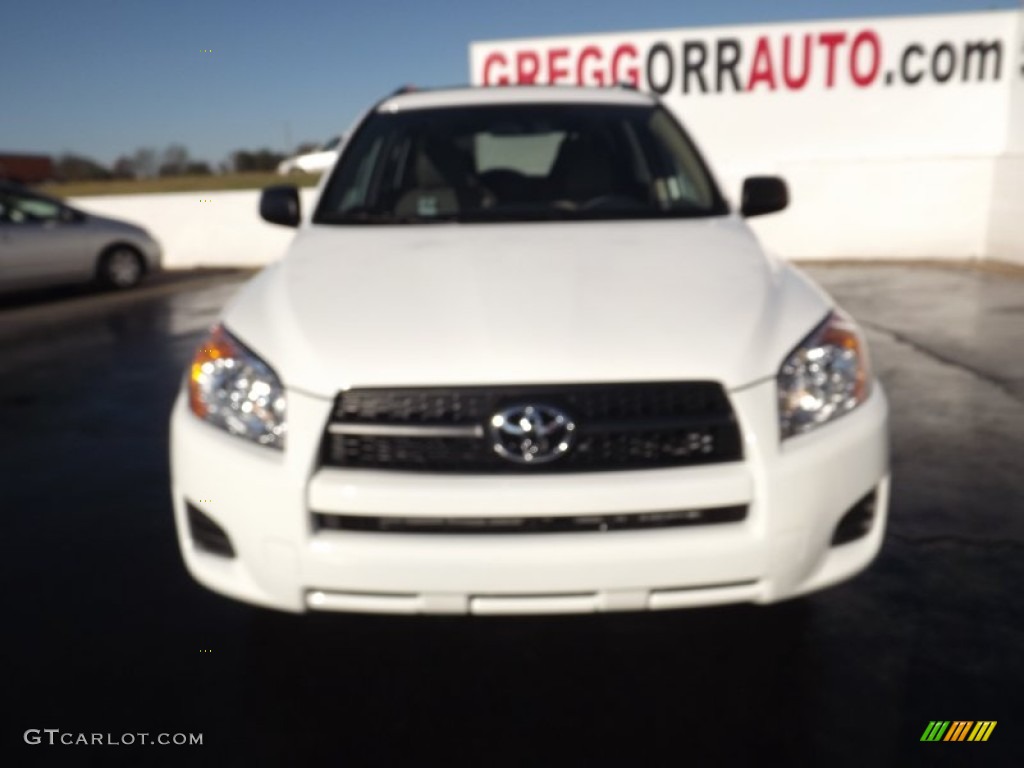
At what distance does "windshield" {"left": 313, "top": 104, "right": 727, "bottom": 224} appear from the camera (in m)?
3.52

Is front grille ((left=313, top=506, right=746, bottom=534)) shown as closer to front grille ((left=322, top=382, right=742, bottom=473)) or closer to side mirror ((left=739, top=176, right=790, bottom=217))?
A: front grille ((left=322, top=382, right=742, bottom=473))

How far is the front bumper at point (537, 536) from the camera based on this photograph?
2.15 m

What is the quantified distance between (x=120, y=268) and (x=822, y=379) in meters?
11.0

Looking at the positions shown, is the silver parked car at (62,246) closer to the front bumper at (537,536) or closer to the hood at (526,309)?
the hood at (526,309)

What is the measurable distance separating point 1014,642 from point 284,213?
3034mm

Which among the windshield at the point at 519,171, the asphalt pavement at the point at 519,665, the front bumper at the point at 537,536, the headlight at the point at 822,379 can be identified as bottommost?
the asphalt pavement at the point at 519,665

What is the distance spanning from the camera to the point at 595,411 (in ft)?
7.28

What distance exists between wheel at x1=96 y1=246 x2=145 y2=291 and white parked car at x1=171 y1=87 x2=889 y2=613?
10.0m

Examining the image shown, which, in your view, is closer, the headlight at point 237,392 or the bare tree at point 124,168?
the headlight at point 237,392

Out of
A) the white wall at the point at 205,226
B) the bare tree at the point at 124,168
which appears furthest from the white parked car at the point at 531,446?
the bare tree at the point at 124,168

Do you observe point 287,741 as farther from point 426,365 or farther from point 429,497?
point 426,365

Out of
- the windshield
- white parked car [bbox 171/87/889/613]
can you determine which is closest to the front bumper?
white parked car [bbox 171/87/889/613]

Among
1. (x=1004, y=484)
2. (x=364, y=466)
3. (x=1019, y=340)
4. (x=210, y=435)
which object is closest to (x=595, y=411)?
(x=364, y=466)

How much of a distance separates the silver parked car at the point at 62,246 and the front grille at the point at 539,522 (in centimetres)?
989
